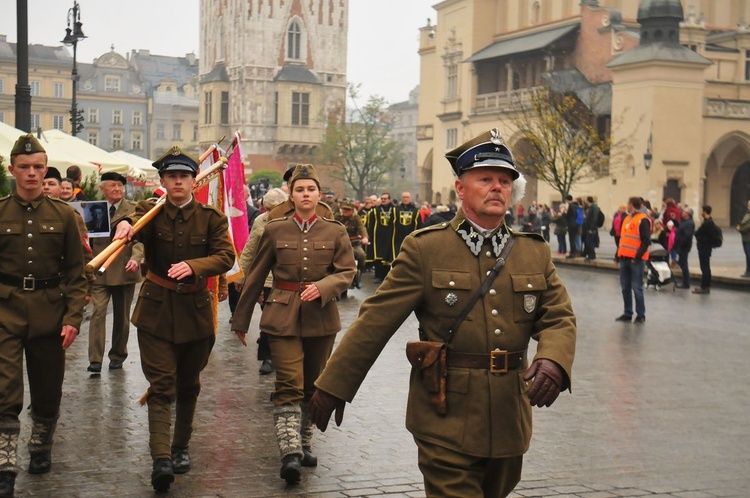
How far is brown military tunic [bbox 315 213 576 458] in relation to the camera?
4.68 metres

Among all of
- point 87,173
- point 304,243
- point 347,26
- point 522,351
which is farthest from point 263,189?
point 347,26

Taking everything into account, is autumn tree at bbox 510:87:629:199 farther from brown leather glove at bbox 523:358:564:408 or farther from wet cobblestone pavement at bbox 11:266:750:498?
brown leather glove at bbox 523:358:564:408

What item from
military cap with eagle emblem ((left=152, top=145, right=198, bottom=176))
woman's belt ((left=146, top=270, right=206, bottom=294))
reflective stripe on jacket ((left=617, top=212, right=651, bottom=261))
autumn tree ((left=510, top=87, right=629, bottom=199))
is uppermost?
autumn tree ((left=510, top=87, right=629, bottom=199))

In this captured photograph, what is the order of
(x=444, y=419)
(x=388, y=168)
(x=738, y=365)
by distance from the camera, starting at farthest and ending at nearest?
(x=388, y=168) < (x=738, y=365) < (x=444, y=419)

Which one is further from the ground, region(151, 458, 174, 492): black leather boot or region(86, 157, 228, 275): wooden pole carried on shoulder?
region(86, 157, 228, 275): wooden pole carried on shoulder

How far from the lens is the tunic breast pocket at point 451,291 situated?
15.5ft

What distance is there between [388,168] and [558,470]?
73.7 m

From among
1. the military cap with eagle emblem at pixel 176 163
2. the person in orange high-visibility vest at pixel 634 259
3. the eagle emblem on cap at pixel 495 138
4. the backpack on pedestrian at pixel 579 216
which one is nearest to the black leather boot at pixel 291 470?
the military cap with eagle emblem at pixel 176 163

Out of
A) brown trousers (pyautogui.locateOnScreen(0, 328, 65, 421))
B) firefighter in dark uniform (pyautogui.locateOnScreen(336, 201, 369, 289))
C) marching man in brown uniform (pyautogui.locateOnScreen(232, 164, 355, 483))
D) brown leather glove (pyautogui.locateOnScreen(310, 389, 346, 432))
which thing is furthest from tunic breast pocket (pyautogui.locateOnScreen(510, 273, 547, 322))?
firefighter in dark uniform (pyautogui.locateOnScreen(336, 201, 369, 289))

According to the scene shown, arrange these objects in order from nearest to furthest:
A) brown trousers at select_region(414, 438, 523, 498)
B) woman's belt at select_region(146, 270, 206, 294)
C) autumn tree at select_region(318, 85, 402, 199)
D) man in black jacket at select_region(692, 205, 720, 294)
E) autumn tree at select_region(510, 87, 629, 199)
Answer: brown trousers at select_region(414, 438, 523, 498), woman's belt at select_region(146, 270, 206, 294), man in black jacket at select_region(692, 205, 720, 294), autumn tree at select_region(510, 87, 629, 199), autumn tree at select_region(318, 85, 402, 199)

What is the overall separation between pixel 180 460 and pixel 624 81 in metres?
47.4

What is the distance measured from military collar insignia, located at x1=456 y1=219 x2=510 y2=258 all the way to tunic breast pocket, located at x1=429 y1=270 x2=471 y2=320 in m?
0.13

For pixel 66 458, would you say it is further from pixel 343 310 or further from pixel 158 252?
pixel 343 310

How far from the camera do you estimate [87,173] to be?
20844mm
